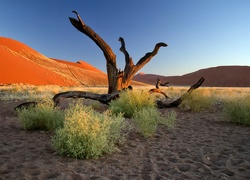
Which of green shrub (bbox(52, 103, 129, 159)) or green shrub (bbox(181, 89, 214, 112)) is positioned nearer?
green shrub (bbox(52, 103, 129, 159))

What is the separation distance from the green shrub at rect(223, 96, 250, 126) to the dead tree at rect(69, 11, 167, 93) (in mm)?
5046

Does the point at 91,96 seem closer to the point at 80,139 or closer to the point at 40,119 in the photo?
the point at 40,119

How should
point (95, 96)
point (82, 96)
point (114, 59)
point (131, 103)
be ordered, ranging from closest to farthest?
1. point (131, 103)
2. point (82, 96)
3. point (95, 96)
4. point (114, 59)

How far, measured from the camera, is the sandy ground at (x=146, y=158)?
14.5ft

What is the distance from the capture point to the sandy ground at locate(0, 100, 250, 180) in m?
4.43

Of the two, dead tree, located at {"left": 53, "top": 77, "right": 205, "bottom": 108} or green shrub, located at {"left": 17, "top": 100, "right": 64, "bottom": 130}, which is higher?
dead tree, located at {"left": 53, "top": 77, "right": 205, "bottom": 108}

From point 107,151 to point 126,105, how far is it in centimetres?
492

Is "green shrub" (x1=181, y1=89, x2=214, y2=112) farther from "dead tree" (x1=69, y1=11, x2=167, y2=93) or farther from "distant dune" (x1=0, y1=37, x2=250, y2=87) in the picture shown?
"distant dune" (x1=0, y1=37, x2=250, y2=87)

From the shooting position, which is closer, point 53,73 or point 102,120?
point 102,120

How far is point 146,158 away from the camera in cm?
532

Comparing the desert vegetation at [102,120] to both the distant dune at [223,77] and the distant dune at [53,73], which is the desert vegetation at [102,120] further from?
the distant dune at [223,77]

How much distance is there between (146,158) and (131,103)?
5038 millimetres

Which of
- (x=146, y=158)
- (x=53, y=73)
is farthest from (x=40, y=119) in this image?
(x=53, y=73)

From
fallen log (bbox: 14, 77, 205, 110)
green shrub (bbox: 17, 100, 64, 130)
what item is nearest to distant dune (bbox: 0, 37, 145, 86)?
fallen log (bbox: 14, 77, 205, 110)
